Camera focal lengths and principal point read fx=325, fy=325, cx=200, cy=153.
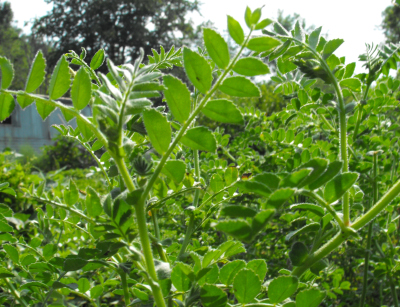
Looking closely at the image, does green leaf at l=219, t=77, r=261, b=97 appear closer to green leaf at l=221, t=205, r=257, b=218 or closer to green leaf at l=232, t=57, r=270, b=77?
green leaf at l=232, t=57, r=270, b=77

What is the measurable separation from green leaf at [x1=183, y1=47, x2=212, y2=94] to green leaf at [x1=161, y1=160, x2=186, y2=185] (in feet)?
0.41

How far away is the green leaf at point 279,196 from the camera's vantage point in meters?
0.42

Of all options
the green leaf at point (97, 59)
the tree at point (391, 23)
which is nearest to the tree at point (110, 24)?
the tree at point (391, 23)

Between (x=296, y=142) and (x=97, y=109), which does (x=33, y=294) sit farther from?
(x=296, y=142)

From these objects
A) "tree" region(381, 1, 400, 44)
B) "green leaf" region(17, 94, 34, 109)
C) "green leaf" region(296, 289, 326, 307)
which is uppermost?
"tree" region(381, 1, 400, 44)

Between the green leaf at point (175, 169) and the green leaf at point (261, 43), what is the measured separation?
0.69ft

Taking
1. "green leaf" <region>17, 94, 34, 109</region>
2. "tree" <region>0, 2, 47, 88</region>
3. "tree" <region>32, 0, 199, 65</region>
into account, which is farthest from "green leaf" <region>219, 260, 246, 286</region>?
"tree" <region>0, 2, 47, 88</region>

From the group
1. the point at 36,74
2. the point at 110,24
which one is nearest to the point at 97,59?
the point at 36,74

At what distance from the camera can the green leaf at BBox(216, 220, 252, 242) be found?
1.30 feet

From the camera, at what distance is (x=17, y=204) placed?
8.29 feet

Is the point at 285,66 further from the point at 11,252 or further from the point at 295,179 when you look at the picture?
the point at 11,252

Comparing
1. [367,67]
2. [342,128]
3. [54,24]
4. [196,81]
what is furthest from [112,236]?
[54,24]

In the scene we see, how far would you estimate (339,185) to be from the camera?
494 millimetres

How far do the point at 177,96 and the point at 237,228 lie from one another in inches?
8.4
